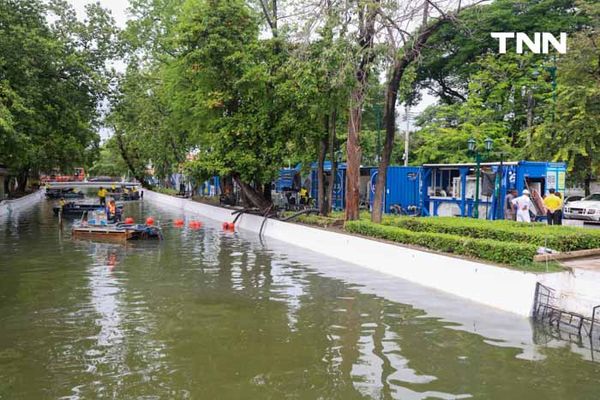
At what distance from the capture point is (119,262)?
656 inches

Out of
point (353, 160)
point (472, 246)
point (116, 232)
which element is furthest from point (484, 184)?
point (116, 232)

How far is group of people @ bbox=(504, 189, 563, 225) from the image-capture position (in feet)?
61.0

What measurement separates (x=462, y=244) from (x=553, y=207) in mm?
8171

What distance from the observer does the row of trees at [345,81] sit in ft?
58.8

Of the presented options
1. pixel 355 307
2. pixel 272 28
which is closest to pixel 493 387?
pixel 355 307

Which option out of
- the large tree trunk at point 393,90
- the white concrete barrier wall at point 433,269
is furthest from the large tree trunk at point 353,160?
the white concrete barrier wall at point 433,269

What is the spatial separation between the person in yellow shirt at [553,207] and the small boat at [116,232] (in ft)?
48.6

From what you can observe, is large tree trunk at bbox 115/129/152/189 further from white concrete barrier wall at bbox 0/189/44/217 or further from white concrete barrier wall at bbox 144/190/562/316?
white concrete barrier wall at bbox 144/190/562/316

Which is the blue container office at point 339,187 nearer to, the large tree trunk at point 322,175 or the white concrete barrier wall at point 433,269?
the large tree trunk at point 322,175

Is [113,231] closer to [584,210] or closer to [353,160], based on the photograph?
[353,160]

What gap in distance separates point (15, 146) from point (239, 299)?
51.7ft

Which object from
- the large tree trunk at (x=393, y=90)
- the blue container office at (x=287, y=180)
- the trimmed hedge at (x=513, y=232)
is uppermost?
the large tree trunk at (x=393, y=90)

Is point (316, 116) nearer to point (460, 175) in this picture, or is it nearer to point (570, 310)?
point (460, 175)

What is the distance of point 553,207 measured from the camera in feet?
63.4
